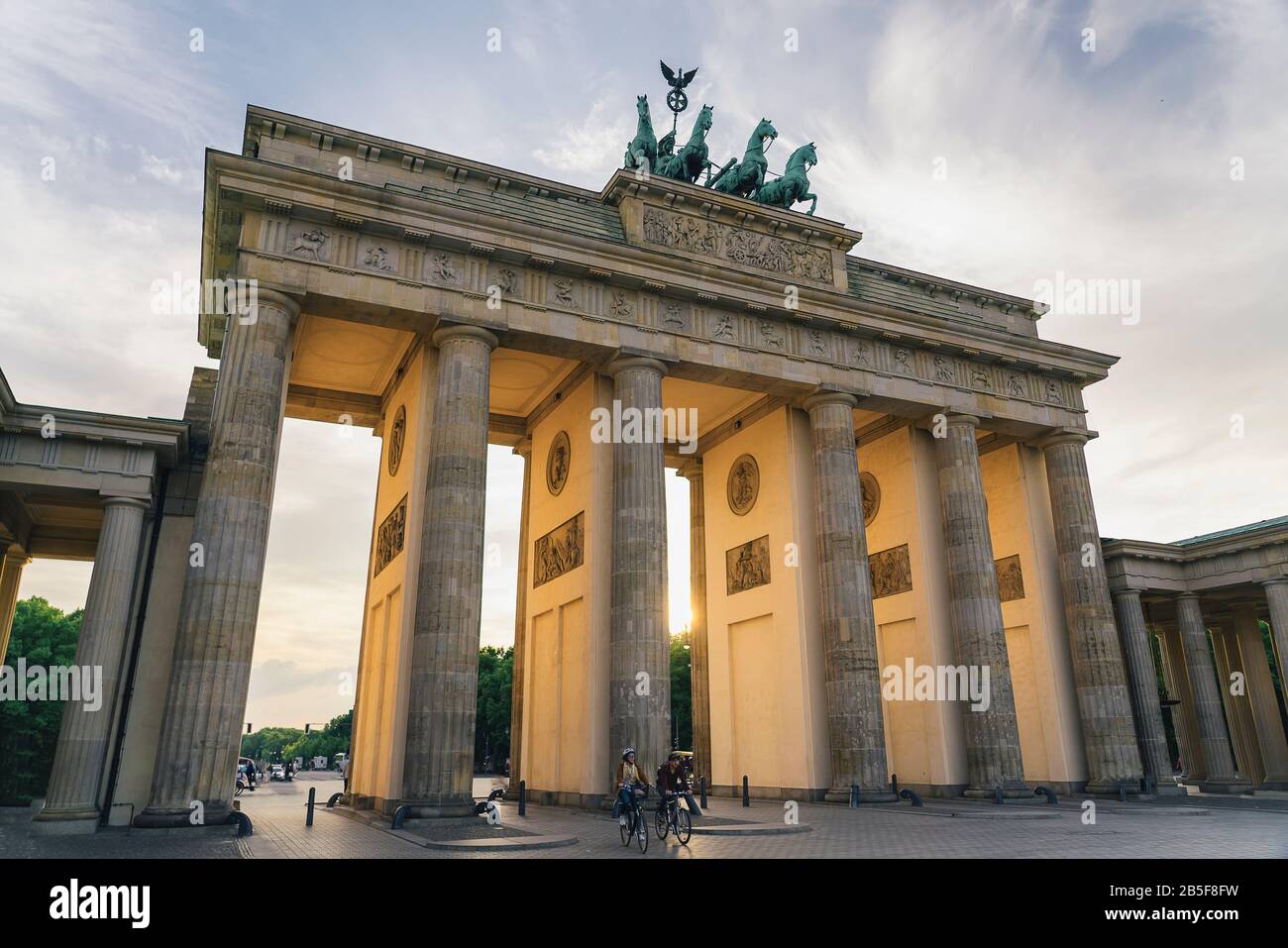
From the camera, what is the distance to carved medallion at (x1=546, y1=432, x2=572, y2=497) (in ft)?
89.5

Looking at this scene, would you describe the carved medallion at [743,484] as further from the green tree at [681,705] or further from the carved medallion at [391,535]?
the green tree at [681,705]

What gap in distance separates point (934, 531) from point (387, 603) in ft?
60.9

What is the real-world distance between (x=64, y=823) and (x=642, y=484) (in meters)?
14.7

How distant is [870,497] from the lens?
1268 inches

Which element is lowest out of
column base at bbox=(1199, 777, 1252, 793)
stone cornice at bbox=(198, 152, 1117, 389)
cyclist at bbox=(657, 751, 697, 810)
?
column base at bbox=(1199, 777, 1252, 793)

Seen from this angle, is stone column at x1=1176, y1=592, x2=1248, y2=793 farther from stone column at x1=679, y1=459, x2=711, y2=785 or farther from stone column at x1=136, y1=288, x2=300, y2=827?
stone column at x1=136, y1=288, x2=300, y2=827

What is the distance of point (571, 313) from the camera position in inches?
941

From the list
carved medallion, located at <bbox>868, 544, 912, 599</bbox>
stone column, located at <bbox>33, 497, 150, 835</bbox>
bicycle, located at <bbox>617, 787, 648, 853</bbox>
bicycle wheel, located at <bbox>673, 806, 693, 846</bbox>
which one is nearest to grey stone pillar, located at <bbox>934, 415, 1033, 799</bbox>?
carved medallion, located at <bbox>868, 544, 912, 599</bbox>

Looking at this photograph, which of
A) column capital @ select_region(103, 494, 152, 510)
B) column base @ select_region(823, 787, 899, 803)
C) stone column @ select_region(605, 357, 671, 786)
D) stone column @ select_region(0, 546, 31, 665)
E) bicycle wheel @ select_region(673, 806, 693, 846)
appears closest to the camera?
bicycle wheel @ select_region(673, 806, 693, 846)

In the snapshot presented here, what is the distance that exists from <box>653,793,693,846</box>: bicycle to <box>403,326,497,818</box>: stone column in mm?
5275

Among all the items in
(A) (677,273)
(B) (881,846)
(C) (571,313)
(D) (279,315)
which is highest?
(A) (677,273)

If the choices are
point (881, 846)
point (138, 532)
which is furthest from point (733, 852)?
point (138, 532)
